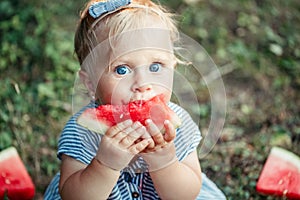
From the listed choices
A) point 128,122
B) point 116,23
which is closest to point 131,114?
point 128,122

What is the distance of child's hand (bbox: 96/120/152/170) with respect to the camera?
2053mm

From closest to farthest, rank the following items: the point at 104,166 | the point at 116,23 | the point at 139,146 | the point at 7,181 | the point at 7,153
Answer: the point at 139,146 → the point at 104,166 → the point at 116,23 → the point at 7,181 → the point at 7,153

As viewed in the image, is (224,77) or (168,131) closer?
(168,131)

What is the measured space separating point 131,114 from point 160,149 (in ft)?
0.50

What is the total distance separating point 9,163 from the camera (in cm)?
313

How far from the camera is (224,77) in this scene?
4113mm

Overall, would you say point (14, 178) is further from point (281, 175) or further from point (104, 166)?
point (281, 175)

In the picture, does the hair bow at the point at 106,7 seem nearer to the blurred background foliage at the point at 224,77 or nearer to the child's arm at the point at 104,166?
the child's arm at the point at 104,166

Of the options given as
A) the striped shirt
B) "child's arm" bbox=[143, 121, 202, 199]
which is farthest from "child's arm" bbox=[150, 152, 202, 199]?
the striped shirt

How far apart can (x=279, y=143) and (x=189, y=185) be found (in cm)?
121

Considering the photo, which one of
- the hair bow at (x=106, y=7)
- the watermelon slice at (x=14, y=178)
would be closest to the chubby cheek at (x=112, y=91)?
the hair bow at (x=106, y=7)

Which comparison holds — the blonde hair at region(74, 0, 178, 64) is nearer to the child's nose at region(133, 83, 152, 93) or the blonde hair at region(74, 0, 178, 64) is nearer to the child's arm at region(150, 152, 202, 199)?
the child's nose at region(133, 83, 152, 93)

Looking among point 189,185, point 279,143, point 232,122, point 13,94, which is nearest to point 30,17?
point 13,94

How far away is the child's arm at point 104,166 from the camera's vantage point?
6.76 ft
